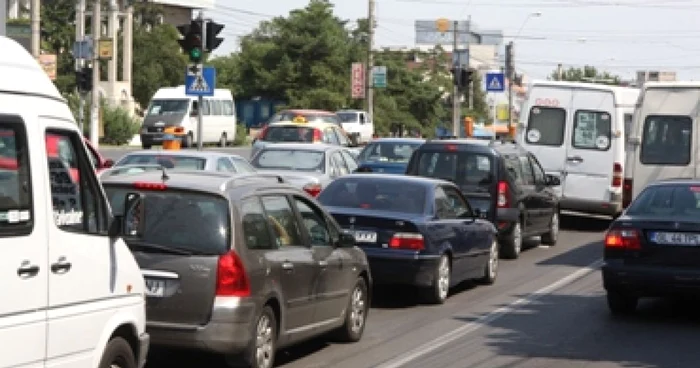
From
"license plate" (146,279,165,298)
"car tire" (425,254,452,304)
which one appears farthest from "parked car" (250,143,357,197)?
"license plate" (146,279,165,298)

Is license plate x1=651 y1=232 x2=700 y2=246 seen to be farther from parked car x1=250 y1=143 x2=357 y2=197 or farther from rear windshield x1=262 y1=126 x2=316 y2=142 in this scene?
rear windshield x1=262 y1=126 x2=316 y2=142

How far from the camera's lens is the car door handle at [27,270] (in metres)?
6.90

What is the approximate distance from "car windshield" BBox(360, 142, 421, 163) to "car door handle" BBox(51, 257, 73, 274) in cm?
1998

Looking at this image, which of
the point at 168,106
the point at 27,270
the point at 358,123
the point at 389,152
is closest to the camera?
the point at 27,270

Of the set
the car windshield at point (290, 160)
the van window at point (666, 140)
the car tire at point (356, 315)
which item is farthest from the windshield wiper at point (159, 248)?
the van window at point (666, 140)

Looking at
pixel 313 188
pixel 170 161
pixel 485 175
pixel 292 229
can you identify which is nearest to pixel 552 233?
pixel 485 175

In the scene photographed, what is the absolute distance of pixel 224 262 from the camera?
9820 millimetres

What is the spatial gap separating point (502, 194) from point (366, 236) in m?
6.41

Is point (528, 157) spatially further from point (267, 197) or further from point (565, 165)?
point (267, 197)

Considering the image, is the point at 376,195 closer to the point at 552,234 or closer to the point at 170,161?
the point at 170,161

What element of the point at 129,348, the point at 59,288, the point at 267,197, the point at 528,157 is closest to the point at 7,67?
the point at 59,288

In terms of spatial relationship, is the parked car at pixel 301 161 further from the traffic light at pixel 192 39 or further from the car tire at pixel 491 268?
the car tire at pixel 491 268

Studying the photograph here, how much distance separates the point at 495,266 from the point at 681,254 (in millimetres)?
4227

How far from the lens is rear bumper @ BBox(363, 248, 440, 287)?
1473 centimetres
